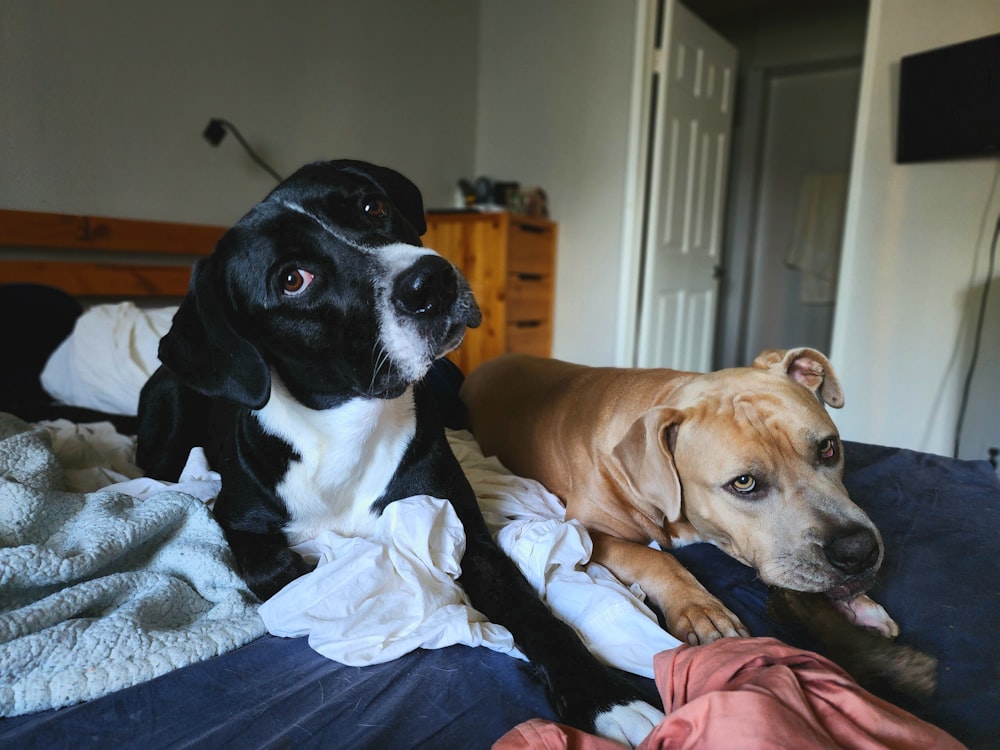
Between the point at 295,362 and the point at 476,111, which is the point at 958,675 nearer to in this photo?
the point at 295,362

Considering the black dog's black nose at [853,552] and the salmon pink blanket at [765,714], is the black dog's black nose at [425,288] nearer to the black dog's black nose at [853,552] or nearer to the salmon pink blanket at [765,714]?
the salmon pink blanket at [765,714]

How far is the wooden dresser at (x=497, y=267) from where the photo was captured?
13.1 feet

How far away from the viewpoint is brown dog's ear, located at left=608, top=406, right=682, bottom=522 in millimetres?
1205

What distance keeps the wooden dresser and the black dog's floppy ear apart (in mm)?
2798

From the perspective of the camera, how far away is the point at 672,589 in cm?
112

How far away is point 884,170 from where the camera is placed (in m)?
3.40

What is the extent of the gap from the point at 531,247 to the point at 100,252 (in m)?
2.49

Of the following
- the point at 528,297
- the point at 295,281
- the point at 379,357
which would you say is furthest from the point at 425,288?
the point at 528,297

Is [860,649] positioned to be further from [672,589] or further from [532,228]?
[532,228]

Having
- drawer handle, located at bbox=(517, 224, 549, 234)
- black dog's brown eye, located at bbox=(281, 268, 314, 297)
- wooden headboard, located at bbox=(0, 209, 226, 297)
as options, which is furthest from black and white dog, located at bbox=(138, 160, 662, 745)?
drawer handle, located at bbox=(517, 224, 549, 234)

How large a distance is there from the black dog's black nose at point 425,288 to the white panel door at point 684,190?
324 centimetres

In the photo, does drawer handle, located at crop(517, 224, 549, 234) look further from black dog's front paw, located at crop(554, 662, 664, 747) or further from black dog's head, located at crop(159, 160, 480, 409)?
black dog's front paw, located at crop(554, 662, 664, 747)

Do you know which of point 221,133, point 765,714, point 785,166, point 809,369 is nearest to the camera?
point 765,714

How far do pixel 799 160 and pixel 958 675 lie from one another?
232 inches
